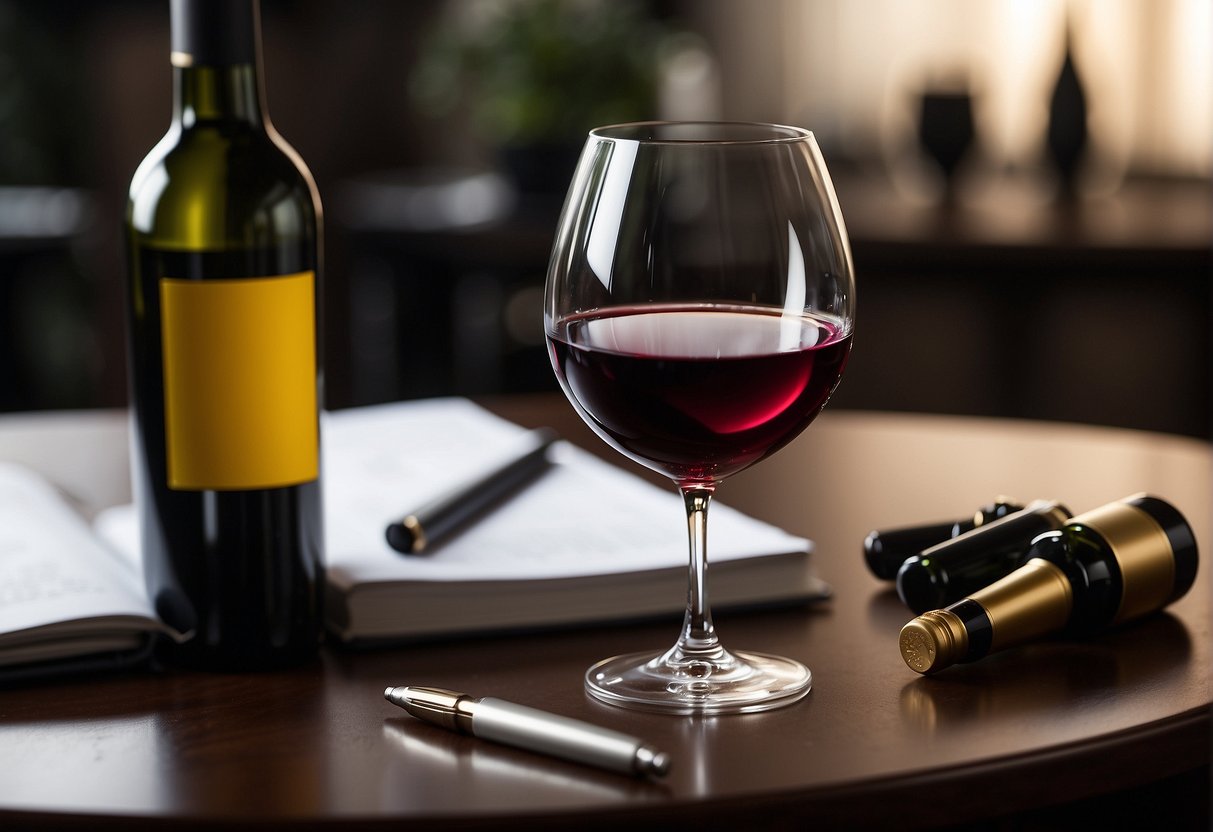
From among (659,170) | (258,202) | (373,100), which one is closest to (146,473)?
(258,202)

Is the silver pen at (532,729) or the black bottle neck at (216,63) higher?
the black bottle neck at (216,63)

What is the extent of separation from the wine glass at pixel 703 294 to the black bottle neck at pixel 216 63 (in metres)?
0.18

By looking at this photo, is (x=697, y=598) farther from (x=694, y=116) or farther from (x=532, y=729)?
(x=694, y=116)

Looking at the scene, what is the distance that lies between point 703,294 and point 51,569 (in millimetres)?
442

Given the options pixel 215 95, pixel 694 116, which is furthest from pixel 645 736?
pixel 694 116

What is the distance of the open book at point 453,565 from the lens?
2.74 ft

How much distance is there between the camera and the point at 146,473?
819 millimetres

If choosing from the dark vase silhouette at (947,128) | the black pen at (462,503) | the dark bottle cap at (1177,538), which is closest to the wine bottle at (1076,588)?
the dark bottle cap at (1177,538)

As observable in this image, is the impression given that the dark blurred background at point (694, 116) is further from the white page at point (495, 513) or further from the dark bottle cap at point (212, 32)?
the dark bottle cap at point (212, 32)

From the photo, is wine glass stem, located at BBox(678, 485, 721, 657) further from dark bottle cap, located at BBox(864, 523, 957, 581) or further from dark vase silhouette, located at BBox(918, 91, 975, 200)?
dark vase silhouette, located at BBox(918, 91, 975, 200)

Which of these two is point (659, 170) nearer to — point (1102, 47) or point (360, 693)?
point (360, 693)

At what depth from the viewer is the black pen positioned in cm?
95

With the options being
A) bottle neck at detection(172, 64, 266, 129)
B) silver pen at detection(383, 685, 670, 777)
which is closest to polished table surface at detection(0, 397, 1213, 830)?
silver pen at detection(383, 685, 670, 777)

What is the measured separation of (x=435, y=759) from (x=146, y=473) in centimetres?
25
